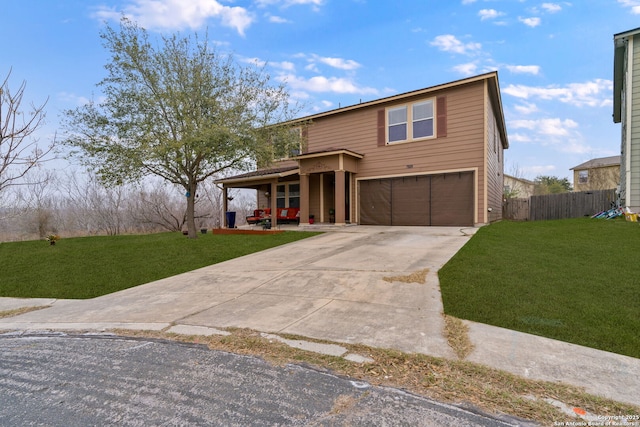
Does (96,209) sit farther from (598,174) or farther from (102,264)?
(598,174)

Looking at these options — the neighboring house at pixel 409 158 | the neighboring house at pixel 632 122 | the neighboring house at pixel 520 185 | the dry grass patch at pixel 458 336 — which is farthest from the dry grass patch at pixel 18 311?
the neighboring house at pixel 520 185

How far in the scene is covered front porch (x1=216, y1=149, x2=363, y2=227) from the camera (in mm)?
12883

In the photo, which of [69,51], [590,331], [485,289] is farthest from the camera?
[69,51]

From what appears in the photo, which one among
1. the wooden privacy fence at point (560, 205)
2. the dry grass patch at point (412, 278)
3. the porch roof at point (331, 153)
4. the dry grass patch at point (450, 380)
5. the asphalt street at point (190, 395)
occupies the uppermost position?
the porch roof at point (331, 153)

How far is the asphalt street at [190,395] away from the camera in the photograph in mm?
1945

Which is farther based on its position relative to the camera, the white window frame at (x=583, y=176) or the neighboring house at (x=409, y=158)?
the white window frame at (x=583, y=176)

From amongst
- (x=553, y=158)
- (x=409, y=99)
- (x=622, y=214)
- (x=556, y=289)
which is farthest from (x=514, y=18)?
(x=553, y=158)

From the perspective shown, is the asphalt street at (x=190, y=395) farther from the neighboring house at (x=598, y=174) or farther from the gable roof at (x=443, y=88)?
the neighboring house at (x=598, y=174)

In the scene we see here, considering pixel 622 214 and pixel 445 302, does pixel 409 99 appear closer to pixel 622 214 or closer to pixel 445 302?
pixel 622 214

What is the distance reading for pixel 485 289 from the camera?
434cm

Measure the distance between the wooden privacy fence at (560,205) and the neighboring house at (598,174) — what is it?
12.6 meters

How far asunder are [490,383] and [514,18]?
1248 centimetres

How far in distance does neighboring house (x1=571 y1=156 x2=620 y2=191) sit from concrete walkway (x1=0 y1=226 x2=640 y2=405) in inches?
1171

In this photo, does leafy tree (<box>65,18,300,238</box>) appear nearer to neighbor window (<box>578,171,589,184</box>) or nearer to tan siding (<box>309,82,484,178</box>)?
tan siding (<box>309,82,484,178</box>)
